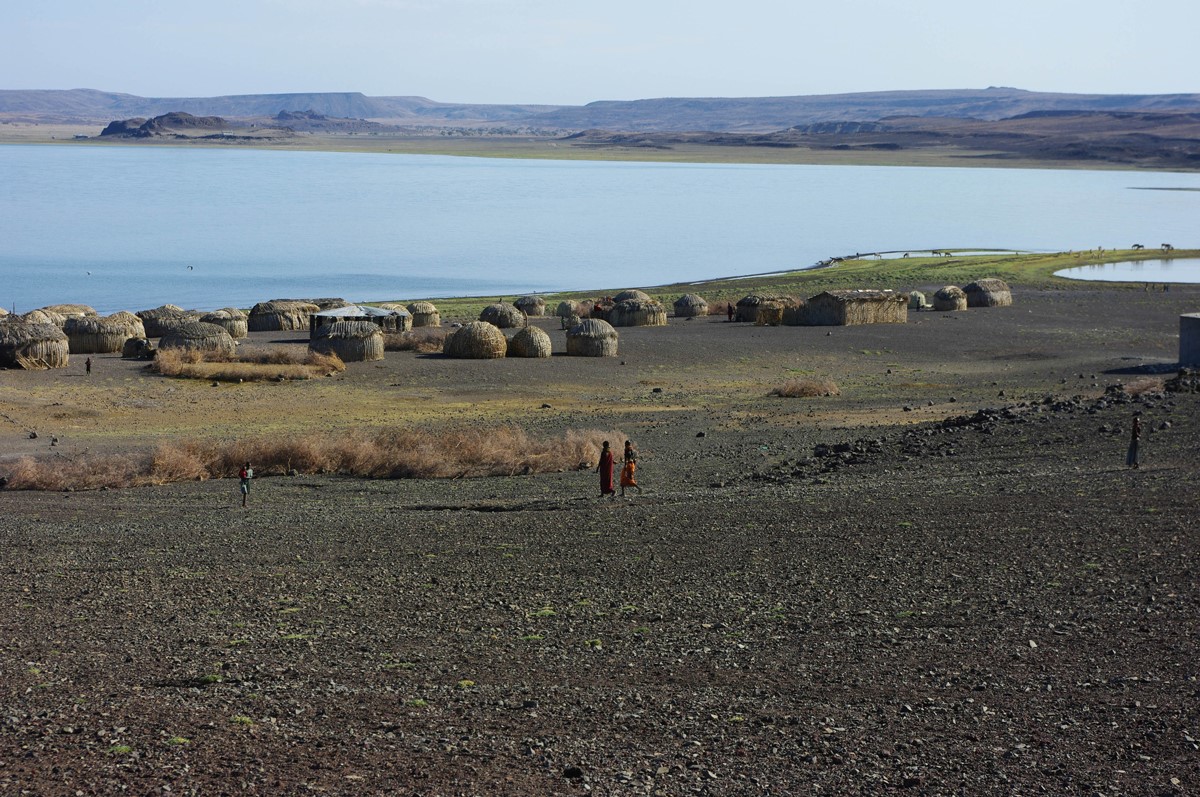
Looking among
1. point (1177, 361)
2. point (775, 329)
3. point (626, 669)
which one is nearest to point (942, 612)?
point (626, 669)

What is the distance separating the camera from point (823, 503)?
2022 cm

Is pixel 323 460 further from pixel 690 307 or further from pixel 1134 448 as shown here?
pixel 690 307

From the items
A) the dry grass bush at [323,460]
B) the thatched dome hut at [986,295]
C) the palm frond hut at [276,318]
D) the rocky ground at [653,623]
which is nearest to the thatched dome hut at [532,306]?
the palm frond hut at [276,318]

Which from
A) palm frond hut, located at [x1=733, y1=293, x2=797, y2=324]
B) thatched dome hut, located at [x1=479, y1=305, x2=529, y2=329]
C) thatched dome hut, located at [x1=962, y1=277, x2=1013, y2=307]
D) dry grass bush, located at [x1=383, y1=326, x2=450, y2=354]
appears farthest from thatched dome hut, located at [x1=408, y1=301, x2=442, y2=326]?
thatched dome hut, located at [x1=962, y1=277, x2=1013, y2=307]

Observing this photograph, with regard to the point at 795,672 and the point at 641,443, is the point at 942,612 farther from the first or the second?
the point at 641,443

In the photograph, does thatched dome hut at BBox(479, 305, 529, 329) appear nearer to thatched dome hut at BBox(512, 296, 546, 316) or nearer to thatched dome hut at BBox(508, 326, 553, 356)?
thatched dome hut at BBox(512, 296, 546, 316)

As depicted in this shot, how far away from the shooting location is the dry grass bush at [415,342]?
44844 mm

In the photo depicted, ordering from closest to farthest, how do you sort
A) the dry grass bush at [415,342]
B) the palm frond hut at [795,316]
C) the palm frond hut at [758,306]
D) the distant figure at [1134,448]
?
the distant figure at [1134,448]
the dry grass bush at [415,342]
the palm frond hut at [795,316]
the palm frond hut at [758,306]

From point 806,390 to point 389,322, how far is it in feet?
59.3

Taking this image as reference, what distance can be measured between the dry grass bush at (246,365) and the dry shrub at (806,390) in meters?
12.8

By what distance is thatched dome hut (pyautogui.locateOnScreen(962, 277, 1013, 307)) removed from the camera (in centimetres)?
5941

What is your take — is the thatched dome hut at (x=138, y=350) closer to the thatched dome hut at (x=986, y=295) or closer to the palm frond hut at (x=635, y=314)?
the palm frond hut at (x=635, y=314)

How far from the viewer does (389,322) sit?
47.8 metres

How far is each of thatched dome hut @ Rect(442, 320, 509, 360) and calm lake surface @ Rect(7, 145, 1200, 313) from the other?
2766 centimetres
